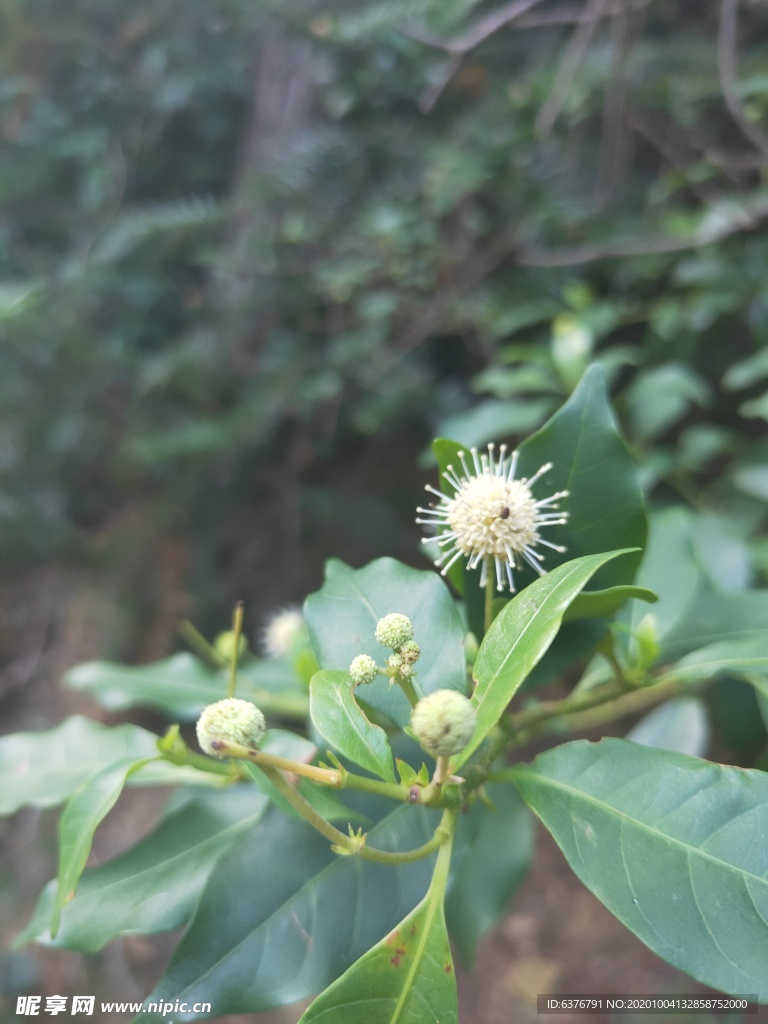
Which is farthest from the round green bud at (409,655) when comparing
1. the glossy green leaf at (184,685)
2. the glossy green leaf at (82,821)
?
the glossy green leaf at (184,685)

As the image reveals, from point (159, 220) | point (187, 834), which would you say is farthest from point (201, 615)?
point (187, 834)

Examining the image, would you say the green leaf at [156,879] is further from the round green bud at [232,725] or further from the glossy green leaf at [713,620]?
the glossy green leaf at [713,620]

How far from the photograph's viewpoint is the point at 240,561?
1.95 meters

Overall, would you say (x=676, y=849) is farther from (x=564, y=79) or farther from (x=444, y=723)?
(x=564, y=79)

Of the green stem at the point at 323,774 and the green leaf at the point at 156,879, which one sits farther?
the green leaf at the point at 156,879

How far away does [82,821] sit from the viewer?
48cm

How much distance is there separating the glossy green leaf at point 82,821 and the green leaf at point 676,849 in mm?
324

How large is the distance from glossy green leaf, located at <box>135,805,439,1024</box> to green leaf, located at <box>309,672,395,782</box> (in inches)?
5.5

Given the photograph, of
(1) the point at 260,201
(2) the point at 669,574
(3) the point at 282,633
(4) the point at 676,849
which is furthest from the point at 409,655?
(1) the point at 260,201

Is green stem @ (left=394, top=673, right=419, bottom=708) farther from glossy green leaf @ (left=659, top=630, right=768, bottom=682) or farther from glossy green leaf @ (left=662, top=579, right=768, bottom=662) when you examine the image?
glossy green leaf @ (left=662, top=579, right=768, bottom=662)

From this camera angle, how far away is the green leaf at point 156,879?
0.57 metres

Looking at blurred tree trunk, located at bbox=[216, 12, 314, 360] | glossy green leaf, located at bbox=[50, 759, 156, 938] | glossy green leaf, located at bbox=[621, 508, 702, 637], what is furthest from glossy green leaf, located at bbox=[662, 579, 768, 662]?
blurred tree trunk, located at bbox=[216, 12, 314, 360]

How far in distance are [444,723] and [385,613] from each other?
178mm

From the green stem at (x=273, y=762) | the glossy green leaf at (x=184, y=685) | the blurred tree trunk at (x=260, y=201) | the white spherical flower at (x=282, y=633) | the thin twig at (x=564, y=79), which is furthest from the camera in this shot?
the blurred tree trunk at (x=260, y=201)
